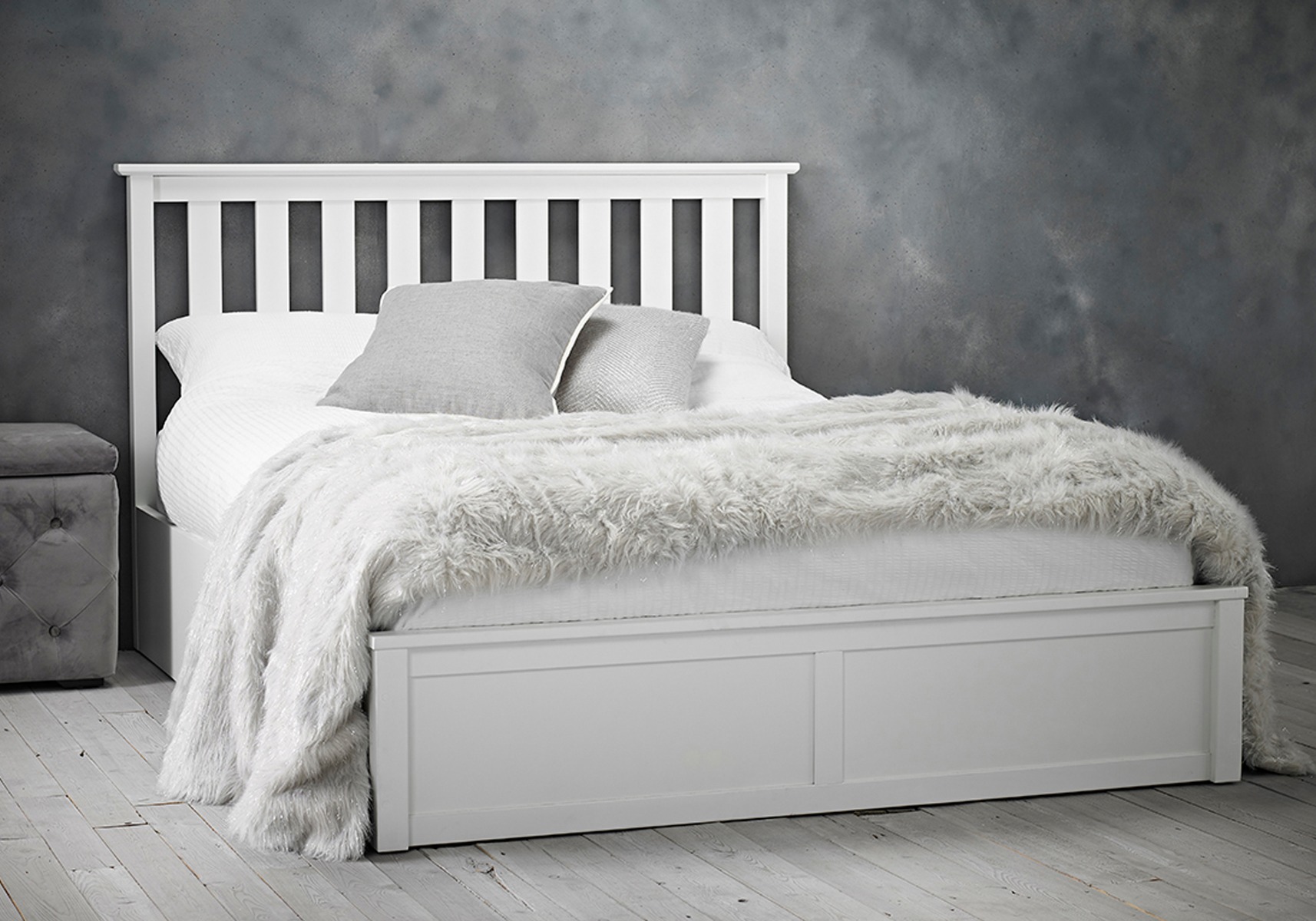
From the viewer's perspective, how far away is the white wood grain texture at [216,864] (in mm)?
2096

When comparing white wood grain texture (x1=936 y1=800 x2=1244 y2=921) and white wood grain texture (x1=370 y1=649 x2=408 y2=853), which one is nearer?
white wood grain texture (x1=936 y1=800 x2=1244 y2=921)

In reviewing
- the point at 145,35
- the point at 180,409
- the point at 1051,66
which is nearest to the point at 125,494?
the point at 180,409

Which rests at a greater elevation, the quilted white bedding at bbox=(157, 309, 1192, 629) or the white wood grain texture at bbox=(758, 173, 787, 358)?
the white wood grain texture at bbox=(758, 173, 787, 358)

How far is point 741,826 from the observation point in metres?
2.44

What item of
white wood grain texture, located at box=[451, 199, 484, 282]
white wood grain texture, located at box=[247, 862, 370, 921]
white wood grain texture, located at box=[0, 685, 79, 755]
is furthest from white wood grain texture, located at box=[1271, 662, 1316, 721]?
white wood grain texture, located at box=[0, 685, 79, 755]

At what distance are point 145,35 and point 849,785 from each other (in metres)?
2.38

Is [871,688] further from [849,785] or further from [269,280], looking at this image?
[269,280]

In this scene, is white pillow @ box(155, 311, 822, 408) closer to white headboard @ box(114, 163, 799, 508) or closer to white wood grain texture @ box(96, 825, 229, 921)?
white headboard @ box(114, 163, 799, 508)

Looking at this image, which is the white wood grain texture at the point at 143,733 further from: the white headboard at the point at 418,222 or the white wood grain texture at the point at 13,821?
the white headboard at the point at 418,222

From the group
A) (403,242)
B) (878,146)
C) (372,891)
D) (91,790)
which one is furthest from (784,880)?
(878,146)

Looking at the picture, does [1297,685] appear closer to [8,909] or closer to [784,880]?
[784,880]

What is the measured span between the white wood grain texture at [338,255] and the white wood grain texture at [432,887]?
1.86m

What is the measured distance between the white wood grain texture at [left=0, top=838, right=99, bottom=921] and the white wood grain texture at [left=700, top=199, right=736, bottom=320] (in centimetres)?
228

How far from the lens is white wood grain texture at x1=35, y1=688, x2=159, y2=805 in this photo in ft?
8.70
